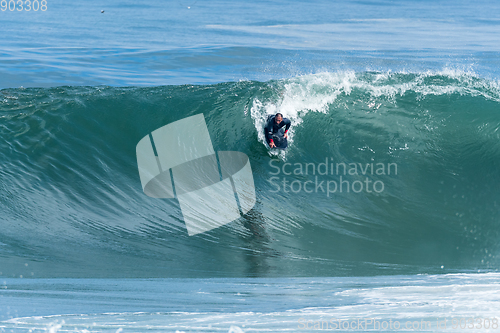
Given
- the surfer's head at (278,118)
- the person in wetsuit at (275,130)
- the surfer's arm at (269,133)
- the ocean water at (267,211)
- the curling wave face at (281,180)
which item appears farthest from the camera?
the surfer's arm at (269,133)

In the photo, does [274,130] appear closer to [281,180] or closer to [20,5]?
[281,180]

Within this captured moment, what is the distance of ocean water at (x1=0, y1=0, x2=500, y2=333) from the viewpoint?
12.5 feet

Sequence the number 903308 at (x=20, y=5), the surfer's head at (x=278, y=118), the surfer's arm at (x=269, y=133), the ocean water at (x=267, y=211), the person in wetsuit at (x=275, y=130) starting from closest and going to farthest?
1. the ocean water at (x=267, y=211)
2. the surfer's head at (x=278, y=118)
3. the person in wetsuit at (x=275, y=130)
4. the surfer's arm at (x=269, y=133)
5. the number 903308 at (x=20, y=5)

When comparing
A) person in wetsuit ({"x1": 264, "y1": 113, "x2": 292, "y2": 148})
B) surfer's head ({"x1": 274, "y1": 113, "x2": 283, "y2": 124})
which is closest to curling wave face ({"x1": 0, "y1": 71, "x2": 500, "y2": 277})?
person in wetsuit ({"x1": 264, "y1": 113, "x2": 292, "y2": 148})

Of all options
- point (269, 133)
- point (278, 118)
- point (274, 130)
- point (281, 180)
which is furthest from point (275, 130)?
point (281, 180)

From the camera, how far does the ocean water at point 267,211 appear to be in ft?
12.5

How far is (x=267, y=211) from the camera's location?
6.43 m

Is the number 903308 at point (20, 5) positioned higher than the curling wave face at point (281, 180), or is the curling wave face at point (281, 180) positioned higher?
the number 903308 at point (20, 5)

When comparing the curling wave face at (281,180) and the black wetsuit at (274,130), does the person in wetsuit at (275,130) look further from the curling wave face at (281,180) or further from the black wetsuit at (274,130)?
the curling wave face at (281,180)

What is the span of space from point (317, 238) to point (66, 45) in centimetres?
1663

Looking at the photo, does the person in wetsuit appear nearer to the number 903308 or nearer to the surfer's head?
the surfer's head

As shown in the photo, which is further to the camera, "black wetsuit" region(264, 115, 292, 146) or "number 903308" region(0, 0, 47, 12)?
"number 903308" region(0, 0, 47, 12)

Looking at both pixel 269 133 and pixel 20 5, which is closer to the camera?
pixel 269 133

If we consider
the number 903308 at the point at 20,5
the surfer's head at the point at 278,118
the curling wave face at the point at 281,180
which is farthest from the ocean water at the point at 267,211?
the number 903308 at the point at 20,5
